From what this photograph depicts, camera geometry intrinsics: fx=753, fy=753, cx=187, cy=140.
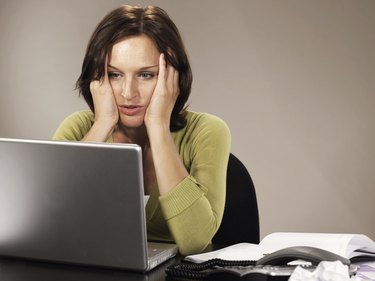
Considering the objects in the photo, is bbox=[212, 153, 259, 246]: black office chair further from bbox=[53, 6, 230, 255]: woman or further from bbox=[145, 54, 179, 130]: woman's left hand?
bbox=[145, 54, 179, 130]: woman's left hand

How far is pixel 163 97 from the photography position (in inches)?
80.7

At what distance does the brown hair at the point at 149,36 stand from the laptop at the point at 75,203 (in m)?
0.58

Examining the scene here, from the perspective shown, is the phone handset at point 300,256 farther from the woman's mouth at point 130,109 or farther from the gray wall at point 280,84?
the gray wall at point 280,84

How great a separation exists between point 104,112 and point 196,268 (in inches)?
27.4

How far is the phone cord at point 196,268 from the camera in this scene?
1.51 m

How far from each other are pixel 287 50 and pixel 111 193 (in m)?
1.97

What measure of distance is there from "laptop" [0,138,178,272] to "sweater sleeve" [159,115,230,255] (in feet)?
0.64

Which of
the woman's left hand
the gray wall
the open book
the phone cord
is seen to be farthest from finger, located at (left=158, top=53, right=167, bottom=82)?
the gray wall

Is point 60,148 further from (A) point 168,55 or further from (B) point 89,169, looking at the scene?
(A) point 168,55

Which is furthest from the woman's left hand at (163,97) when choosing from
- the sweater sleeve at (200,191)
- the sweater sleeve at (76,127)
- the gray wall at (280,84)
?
the gray wall at (280,84)

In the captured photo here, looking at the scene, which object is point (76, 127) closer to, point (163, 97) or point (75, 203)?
point (163, 97)

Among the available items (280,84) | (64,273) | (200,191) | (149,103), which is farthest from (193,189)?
(280,84)

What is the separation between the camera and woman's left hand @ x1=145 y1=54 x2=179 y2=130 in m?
2.02

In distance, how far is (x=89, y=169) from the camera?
1.51 meters
